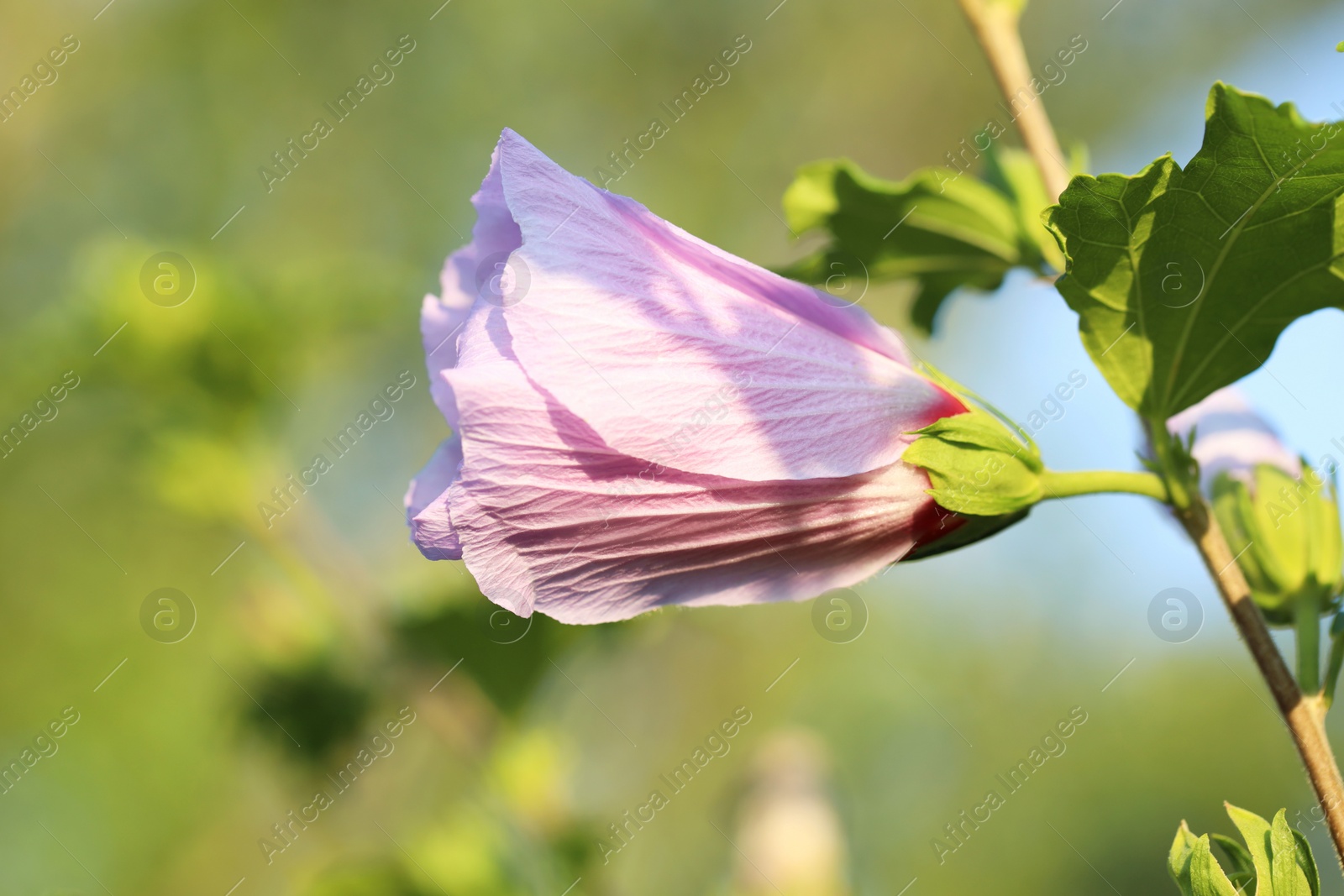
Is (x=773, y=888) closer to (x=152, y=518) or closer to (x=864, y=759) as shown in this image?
(x=864, y=759)

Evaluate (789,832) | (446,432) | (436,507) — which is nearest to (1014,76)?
(436,507)

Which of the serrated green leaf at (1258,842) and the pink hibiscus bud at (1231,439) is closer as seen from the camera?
the serrated green leaf at (1258,842)

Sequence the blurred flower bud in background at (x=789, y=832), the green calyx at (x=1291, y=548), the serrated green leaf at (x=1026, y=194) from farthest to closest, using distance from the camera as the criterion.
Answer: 1. the blurred flower bud in background at (x=789, y=832)
2. the serrated green leaf at (x=1026, y=194)
3. the green calyx at (x=1291, y=548)

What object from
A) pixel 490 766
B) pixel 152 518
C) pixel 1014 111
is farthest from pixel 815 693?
pixel 1014 111

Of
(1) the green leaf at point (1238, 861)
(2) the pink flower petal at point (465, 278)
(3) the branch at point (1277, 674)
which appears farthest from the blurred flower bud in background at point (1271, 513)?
(2) the pink flower petal at point (465, 278)

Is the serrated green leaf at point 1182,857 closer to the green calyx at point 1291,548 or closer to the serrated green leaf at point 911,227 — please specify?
the green calyx at point 1291,548

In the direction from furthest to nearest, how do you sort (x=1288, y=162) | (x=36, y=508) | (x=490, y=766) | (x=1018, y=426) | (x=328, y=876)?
(x=36, y=508)
(x=490, y=766)
(x=328, y=876)
(x=1018, y=426)
(x=1288, y=162)

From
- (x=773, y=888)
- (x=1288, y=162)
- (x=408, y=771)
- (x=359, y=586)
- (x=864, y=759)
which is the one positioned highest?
(x=1288, y=162)
